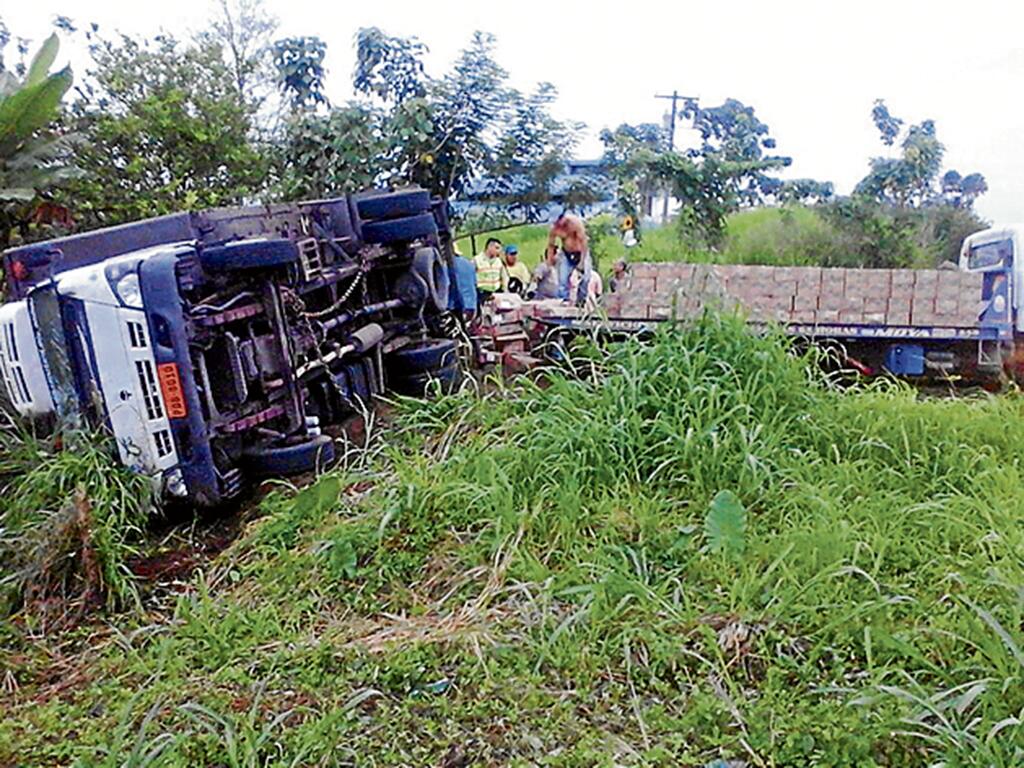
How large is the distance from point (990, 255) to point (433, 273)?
197 inches

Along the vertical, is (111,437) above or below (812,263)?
above

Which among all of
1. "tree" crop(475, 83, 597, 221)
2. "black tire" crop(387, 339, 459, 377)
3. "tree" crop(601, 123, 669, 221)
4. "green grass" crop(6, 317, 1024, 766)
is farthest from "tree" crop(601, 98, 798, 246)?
"green grass" crop(6, 317, 1024, 766)

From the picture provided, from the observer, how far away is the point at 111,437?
416cm

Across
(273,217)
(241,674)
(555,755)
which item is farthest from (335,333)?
(555,755)

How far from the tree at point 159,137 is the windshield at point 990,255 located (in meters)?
8.22

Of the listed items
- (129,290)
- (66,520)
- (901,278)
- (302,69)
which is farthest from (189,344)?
(302,69)

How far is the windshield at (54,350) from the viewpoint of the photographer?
13.8 ft

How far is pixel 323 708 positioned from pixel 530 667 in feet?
2.11

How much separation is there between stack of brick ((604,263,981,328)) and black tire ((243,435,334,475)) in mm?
3160

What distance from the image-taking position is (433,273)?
659 cm

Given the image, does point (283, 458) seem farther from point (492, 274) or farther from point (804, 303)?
point (492, 274)

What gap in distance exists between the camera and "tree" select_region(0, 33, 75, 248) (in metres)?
7.88

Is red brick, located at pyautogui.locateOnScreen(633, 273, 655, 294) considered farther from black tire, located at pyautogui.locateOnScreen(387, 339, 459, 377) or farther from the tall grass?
the tall grass

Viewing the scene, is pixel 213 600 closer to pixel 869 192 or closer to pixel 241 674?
pixel 241 674
